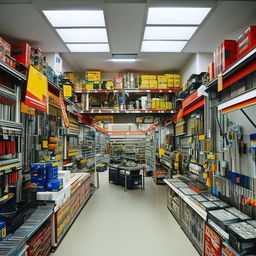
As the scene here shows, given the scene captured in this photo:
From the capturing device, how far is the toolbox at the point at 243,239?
1.66 metres

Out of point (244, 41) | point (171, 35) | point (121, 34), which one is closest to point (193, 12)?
point (171, 35)

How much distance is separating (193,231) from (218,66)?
2.66m

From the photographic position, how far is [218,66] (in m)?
2.80

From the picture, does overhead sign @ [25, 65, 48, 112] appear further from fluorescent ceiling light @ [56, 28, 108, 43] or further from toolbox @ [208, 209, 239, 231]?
toolbox @ [208, 209, 239, 231]

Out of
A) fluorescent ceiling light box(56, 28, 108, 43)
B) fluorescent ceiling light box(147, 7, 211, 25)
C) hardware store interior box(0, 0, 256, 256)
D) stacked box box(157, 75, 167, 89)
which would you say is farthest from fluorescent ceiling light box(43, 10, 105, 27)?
stacked box box(157, 75, 167, 89)

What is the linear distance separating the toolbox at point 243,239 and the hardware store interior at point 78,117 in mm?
12

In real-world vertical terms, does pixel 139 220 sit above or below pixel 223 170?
below

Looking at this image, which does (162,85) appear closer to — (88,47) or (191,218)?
(88,47)

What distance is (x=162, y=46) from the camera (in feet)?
13.3

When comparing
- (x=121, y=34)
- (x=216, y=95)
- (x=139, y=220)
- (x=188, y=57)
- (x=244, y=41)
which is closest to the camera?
(x=244, y=41)

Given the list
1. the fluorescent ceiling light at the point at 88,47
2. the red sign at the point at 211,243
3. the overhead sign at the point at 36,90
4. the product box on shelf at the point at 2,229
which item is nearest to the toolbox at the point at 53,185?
the product box on shelf at the point at 2,229

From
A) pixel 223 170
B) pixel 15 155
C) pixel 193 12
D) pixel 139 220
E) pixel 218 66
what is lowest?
pixel 139 220

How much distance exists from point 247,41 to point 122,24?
203 cm

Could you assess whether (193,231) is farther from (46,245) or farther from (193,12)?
(193,12)
